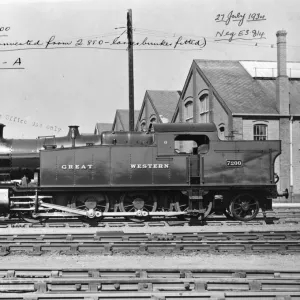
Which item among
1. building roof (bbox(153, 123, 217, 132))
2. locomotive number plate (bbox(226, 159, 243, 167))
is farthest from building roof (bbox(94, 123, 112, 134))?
locomotive number plate (bbox(226, 159, 243, 167))

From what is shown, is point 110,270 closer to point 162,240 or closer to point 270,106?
point 162,240

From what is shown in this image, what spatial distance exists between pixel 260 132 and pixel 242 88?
3552 mm

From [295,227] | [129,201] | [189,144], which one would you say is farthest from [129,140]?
[189,144]

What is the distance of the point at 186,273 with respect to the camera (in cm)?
746

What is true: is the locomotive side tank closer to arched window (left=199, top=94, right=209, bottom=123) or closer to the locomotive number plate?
the locomotive number plate

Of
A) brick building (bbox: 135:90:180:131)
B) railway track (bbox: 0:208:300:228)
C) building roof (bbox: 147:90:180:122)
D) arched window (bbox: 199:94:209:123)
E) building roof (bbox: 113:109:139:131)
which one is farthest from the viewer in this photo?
building roof (bbox: 113:109:139:131)

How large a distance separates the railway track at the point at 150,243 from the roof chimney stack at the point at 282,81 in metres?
17.8

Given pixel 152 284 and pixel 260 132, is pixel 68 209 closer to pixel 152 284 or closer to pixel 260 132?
pixel 152 284

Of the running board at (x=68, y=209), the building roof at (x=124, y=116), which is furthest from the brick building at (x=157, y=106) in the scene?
the running board at (x=68, y=209)

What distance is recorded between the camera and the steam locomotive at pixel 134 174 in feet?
47.1

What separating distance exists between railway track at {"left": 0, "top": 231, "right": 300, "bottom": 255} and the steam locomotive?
276 cm

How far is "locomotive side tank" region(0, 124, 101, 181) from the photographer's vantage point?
14.8m

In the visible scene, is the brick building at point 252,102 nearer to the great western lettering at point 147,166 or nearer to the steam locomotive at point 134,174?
the steam locomotive at point 134,174

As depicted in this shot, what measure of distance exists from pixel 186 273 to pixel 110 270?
1.21 metres
